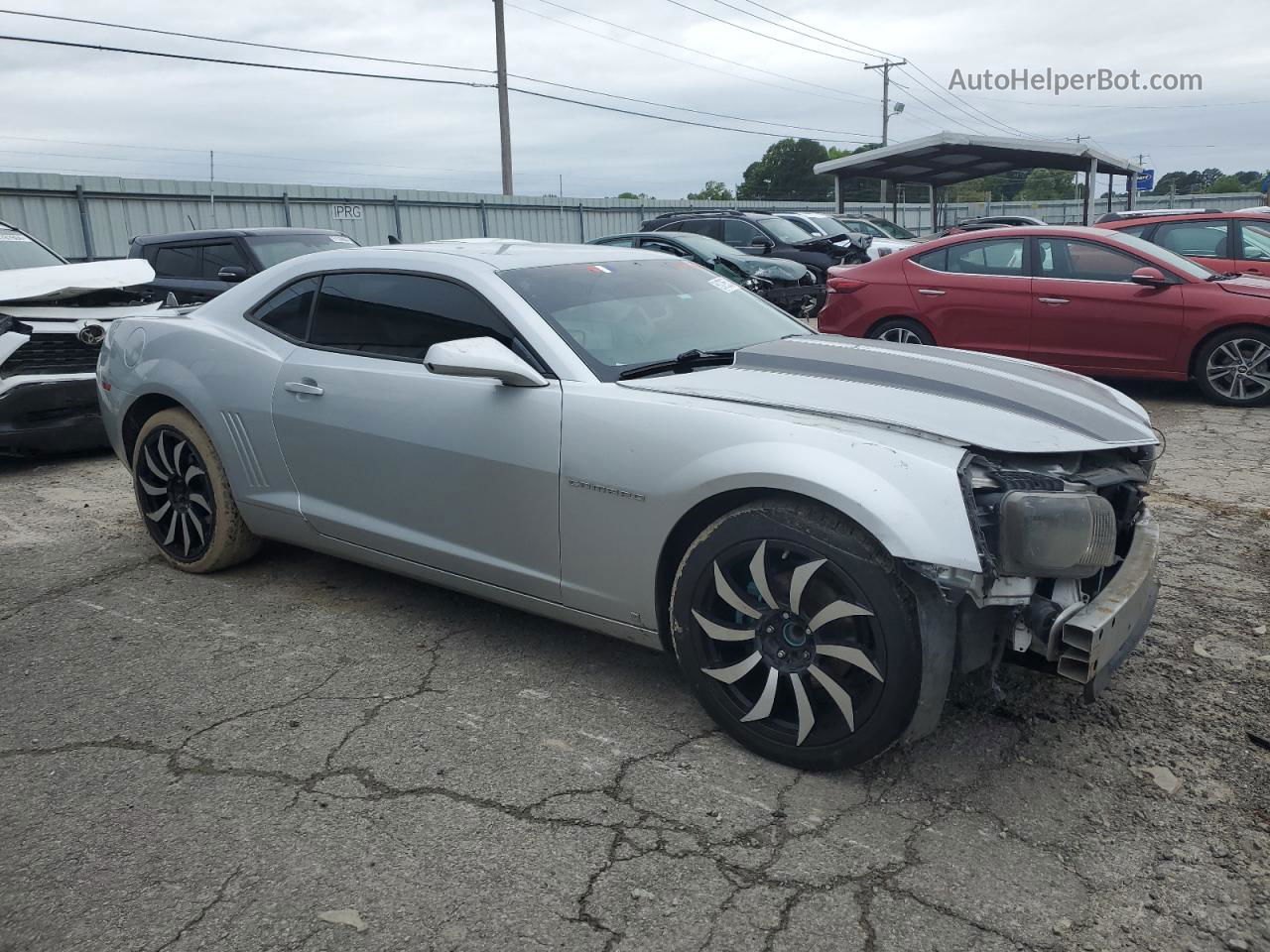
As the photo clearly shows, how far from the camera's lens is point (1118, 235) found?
834cm

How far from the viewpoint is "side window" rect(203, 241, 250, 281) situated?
10070mm

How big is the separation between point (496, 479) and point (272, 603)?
4.84 feet

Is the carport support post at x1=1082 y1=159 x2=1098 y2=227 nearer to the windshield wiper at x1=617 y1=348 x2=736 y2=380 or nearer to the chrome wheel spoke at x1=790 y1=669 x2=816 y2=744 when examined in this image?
the windshield wiper at x1=617 y1=348 x2=736 y2=380

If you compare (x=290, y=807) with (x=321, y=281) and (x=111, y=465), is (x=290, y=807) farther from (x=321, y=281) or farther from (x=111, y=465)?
(x=111, y=465)

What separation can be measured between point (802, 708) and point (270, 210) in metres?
20.2

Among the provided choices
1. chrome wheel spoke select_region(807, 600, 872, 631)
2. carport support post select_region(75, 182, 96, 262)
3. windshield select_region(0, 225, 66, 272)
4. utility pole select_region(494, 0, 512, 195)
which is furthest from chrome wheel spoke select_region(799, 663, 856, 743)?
utility pole select_region(494, 0, 512, 195)

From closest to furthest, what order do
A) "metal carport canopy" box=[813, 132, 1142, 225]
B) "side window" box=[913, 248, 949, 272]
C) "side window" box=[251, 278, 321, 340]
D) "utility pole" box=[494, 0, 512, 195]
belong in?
1. "side window" box=[251, 278, 321, 340]
2. "side window" box=[913, 248, 949, 272]
3. "metal carport canopy" box=[813, 132, 1142, 225]
4. "utility pole" box=[494, 0, 512, 195]

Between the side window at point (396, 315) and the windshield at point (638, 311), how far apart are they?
188 mm

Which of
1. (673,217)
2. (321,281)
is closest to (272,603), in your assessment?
(321,281)

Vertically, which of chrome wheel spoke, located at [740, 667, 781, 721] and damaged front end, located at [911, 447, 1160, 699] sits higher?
damaged front end, located at [911, 447, 1160, 699]

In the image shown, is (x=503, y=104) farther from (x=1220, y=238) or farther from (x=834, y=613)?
(x=834, y=613)

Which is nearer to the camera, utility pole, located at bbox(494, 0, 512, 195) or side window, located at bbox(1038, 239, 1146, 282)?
side window, located at bbox(1038, 239, 1146, 282)

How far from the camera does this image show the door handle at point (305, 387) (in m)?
3.99

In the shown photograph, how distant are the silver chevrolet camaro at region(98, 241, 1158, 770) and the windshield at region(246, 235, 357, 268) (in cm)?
574
